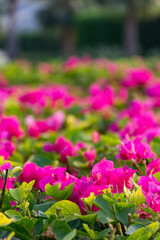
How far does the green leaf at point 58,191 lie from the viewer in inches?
49.3

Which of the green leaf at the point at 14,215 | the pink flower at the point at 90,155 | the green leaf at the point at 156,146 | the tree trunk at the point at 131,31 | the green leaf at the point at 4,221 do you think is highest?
the green leaf at the point at 4,221

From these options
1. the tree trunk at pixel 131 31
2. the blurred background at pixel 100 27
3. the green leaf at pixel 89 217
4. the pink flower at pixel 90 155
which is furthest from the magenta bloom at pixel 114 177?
the tree trunk at pixel 131 31

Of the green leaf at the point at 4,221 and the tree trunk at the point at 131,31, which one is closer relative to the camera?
the green leaf at the point at 4,221

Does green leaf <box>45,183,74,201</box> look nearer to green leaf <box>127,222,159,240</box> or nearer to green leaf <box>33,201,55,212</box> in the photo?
green leaf <box>33,201,55,212</box>

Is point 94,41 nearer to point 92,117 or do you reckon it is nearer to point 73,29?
point 73,29

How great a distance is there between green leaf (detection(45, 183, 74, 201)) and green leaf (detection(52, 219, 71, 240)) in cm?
16

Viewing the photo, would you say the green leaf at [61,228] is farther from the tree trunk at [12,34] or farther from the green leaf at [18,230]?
the tree trunk at [12,34]

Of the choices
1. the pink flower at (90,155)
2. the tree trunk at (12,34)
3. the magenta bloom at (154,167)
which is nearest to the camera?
the magenta bloom at (154,167)

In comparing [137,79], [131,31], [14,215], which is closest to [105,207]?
[14,215]

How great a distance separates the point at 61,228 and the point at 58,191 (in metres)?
0.17

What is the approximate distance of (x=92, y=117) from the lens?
10.2 ft

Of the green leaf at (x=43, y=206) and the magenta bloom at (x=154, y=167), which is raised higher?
the green leaf at (x=43, y=206)

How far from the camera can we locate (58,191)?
4.11 feet

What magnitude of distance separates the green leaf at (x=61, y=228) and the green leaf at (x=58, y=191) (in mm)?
161
